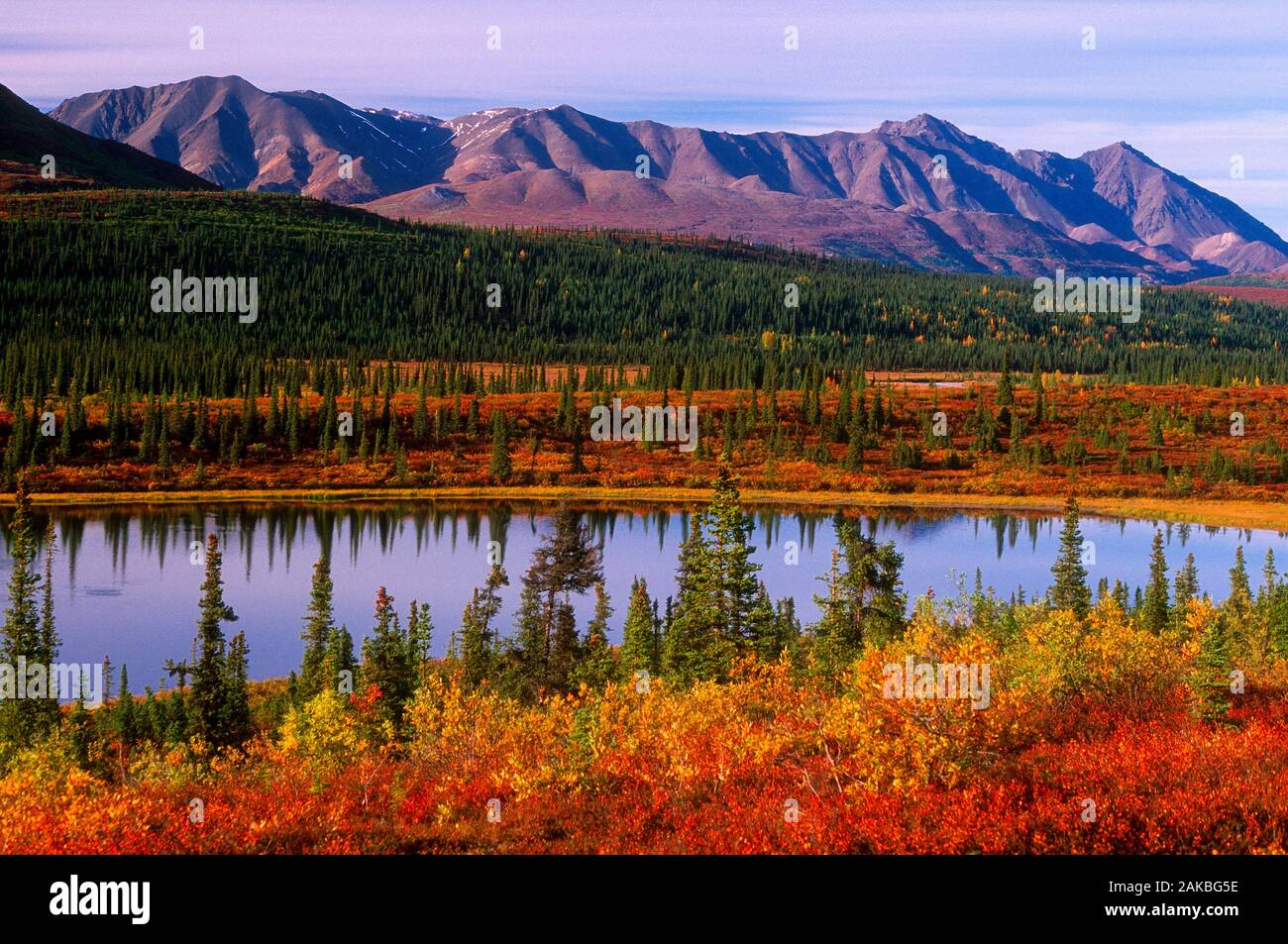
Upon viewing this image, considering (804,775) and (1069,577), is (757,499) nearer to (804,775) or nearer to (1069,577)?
(1069,577)

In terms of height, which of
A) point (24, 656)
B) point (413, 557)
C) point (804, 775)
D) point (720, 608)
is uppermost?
point (804, 775)

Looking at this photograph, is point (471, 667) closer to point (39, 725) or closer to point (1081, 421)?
point (39, 725)

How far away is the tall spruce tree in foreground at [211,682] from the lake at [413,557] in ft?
38.9

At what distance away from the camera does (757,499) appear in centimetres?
12338

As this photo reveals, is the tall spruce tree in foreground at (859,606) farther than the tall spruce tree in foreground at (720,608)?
Yes

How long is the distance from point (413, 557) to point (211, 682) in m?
42.3

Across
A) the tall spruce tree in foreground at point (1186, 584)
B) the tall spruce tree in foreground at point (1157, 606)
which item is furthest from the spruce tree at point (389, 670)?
the tall spruce tree in foreground at point (1186, 584)

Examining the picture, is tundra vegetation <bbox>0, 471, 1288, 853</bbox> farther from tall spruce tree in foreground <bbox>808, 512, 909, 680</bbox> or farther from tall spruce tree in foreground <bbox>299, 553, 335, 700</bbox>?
tall spruce tree in foreground <bbox>299, 553, 335, 700</bbox>

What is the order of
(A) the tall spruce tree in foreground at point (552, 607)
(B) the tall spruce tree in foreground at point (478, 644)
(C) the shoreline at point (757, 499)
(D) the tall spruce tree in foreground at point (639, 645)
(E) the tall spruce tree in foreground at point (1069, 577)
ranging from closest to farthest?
(D) the tall spruce tree in foreground at point (639, 645) → (B) the tall spruce tree in foreground at point (478, 644) → (A) the tall spruce tree in foreground at point (552, 607) → (E) the tall spruce tree in foreground at point (1069, 577) → (C) the shoreline at point (757, 499)

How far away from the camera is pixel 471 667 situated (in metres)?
52.7

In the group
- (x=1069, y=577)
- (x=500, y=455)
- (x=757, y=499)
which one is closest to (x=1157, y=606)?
(x=1069, y=577)

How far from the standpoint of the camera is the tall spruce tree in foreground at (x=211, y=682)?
164 feet

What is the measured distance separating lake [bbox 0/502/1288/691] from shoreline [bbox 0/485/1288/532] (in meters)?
2.95

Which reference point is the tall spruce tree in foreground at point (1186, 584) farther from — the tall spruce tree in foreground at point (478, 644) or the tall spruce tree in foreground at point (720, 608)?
the tall spruce tree in foreground at point (478, 644)
